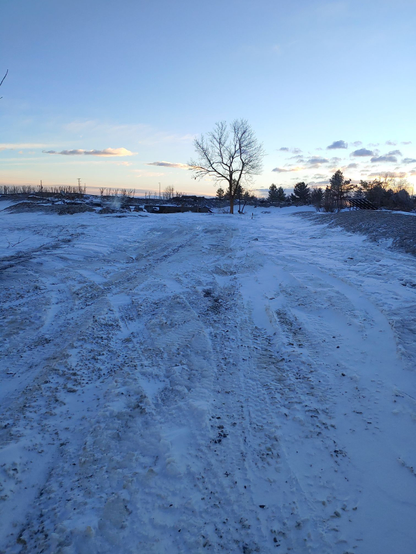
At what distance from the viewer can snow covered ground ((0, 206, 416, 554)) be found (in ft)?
4.96

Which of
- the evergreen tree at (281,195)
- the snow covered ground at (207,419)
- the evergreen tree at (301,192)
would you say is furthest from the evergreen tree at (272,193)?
the snow covered ground at (207,419)

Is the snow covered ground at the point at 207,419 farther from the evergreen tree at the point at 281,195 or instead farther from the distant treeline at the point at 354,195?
the evergreen tree at the point at 281,195

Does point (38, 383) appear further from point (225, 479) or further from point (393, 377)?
point (393, 377)

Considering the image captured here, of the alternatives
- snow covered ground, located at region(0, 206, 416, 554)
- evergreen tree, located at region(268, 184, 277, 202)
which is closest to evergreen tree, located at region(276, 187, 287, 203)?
evergreen tree, located at region(268, 184, 277, 202)

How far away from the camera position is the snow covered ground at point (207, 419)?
59.5 inches

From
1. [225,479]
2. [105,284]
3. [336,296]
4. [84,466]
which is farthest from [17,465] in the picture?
[336,296]

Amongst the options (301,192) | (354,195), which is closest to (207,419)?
(354,195)

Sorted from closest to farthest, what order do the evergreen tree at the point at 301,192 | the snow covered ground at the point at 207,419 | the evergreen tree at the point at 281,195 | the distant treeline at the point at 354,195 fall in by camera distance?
the snow covered ground at the point at 207,419, the distant treeline at the point at 354,195, the evergreen tree at the point at 301,192, the evergreen tree at the point at 281,195

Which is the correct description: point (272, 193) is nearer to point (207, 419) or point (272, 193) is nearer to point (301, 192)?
point (301, 192)

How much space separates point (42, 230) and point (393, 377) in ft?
36.0

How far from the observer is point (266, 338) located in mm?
3354

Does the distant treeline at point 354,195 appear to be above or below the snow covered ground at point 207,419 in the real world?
above

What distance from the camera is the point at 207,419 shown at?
2182 millimetres

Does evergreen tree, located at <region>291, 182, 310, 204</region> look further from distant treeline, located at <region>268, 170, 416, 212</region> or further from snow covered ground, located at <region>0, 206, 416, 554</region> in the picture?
snow covered ground, located at <region>0, 206, 416, 554</region>
